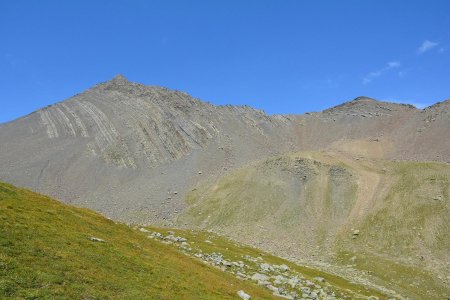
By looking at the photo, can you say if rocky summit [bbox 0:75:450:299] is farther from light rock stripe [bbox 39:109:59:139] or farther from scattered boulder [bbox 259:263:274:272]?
light rock stripe [bbox 39:109:59:139]

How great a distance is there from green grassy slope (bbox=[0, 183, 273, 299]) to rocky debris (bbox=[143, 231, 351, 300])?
3.46 meters

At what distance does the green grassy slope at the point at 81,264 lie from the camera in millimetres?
25594

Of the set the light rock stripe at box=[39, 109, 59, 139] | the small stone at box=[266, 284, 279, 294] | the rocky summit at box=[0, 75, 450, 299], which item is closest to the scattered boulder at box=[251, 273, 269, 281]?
the rocky summit at box=[0, 75, 450, 299]

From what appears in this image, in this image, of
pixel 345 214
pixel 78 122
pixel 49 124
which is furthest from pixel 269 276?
pixel 49 124

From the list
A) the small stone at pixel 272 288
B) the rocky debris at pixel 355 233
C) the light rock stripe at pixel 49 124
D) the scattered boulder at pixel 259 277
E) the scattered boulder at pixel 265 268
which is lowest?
the small stone at pixel 272 288

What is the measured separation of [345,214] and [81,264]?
91.0 meters

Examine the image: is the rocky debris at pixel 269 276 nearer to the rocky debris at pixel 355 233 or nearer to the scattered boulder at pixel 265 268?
the scattered boulder at pixel 265 268

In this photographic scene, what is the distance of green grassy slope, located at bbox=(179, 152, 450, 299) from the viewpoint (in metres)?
82.6

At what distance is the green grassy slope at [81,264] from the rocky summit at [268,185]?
333 cm

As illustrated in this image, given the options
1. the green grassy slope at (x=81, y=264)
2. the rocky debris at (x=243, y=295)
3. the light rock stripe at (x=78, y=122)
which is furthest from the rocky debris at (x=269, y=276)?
the light rock stripe at (x=78, y=122)

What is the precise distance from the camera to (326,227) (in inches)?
4139

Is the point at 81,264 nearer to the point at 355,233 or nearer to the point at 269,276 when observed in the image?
the point at 269,276

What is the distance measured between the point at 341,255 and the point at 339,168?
43.5m

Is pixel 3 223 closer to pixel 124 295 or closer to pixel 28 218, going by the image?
pixel 28 218
